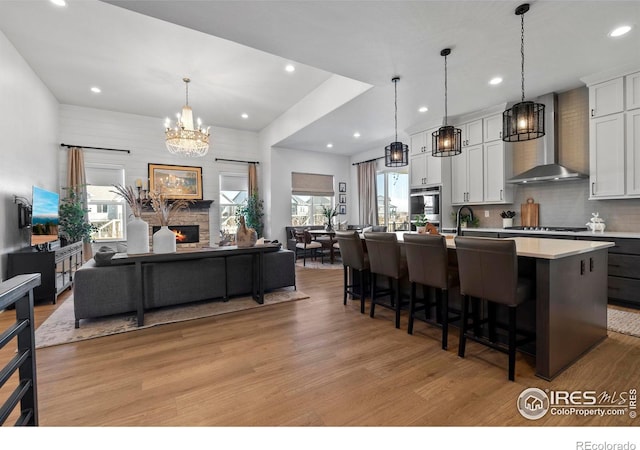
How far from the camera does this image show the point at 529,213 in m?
4.86

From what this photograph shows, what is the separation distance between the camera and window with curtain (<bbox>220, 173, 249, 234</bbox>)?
799cm

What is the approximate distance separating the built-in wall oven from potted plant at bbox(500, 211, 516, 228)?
1.07 meters

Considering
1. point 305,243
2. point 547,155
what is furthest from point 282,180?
point 547,155

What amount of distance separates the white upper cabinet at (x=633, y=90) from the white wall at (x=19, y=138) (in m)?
7.97

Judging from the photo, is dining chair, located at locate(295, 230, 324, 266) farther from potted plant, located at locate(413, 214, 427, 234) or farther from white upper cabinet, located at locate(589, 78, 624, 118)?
white upper cabinet, located at locate(589, 78, 624, 118)

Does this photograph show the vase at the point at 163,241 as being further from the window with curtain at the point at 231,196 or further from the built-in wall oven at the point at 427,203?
the window with curtain at the point at 231,196

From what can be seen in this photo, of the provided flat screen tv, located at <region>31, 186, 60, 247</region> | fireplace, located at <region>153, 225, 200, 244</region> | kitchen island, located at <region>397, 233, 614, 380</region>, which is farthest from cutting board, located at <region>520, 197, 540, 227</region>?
flat screen tv, located at <region>31, 186, 60, 247</region>

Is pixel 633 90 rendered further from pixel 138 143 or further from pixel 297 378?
pixel 138 143

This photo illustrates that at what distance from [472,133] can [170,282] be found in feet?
18.4

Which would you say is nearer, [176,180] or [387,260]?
[387,260]

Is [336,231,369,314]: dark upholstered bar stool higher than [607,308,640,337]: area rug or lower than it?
higher
